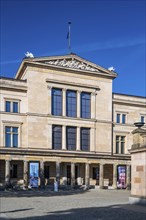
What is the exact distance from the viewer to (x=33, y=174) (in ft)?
154

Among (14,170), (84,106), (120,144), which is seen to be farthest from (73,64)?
(14,170)

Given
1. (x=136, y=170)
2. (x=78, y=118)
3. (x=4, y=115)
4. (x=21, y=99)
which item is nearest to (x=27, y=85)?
(x=21, y=99)

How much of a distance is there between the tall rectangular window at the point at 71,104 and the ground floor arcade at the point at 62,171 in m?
6.61

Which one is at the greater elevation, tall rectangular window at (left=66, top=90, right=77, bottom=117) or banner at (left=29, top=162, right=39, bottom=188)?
tall rectangular window at (left=66, top=90, right=77, bottom=117)

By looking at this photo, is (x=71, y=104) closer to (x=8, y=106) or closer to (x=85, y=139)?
(x=85, y=139)

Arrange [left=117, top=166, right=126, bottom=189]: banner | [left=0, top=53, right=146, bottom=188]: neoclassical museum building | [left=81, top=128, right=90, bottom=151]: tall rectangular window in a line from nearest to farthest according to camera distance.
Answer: [left=0, top=53, right=146, bottom=188]: neoclassical museum building → [left=117, top=166, right=126, bottom=189]: banner → [left=81, top=128, right=90, bottom=151]: tall rectangular window

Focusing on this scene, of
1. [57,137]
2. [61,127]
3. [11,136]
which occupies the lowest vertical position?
[57,137]

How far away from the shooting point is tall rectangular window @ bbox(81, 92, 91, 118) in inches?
2117

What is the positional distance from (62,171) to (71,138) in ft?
16.1

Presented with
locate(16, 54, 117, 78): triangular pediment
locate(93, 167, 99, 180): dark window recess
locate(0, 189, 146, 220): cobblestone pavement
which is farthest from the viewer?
locate(93, 167, 99, 180): dark window recess

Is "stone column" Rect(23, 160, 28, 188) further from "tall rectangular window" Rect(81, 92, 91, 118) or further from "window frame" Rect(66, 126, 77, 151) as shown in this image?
"tall rectangular window" Rect(81, 92, 91, 118)

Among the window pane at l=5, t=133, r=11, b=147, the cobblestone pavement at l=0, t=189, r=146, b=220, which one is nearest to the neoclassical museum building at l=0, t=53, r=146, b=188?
the window pane at l=5, t=133, r=11, b=147

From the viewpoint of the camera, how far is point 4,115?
4884 cm

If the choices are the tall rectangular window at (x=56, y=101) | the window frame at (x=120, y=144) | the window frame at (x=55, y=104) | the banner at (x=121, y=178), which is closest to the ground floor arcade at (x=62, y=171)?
the banner at (x=121, y=178)
